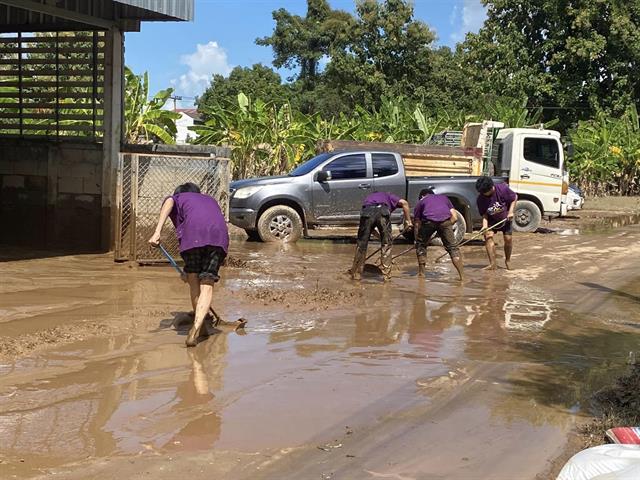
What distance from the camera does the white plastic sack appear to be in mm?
3572

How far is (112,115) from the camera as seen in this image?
1242 centimetres

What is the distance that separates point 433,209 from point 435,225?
256mm

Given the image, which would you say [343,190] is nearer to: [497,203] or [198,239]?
[497,203]

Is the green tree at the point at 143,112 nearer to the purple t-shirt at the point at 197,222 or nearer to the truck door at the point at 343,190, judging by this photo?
the truck door at the point at 343,190

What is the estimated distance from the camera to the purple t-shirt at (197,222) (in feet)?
22.6

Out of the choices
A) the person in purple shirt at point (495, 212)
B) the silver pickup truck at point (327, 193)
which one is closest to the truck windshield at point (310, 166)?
the silver pickup truck at point (327, 193)

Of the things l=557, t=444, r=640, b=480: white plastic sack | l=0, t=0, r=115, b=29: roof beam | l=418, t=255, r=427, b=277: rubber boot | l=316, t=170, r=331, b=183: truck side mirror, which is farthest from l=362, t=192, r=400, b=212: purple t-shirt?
l=557, t=444, r=640, b=480: white plastic sack

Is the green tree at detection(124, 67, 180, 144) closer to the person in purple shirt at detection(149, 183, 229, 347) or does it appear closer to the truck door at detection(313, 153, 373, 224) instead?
the truck door at detection(313, 153, 373, 224)

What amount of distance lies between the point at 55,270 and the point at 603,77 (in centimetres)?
3436

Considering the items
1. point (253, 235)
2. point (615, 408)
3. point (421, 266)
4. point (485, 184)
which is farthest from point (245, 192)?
point (615, 408)

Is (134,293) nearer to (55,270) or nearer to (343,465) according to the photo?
(55,270)

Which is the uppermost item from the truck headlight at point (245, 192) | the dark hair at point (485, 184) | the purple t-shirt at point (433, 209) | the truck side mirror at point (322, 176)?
the truck side mirror at point (322, 176)

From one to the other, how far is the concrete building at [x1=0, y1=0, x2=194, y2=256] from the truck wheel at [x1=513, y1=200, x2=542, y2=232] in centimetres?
1001

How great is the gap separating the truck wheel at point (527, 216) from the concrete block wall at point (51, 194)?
1042 centimetres
